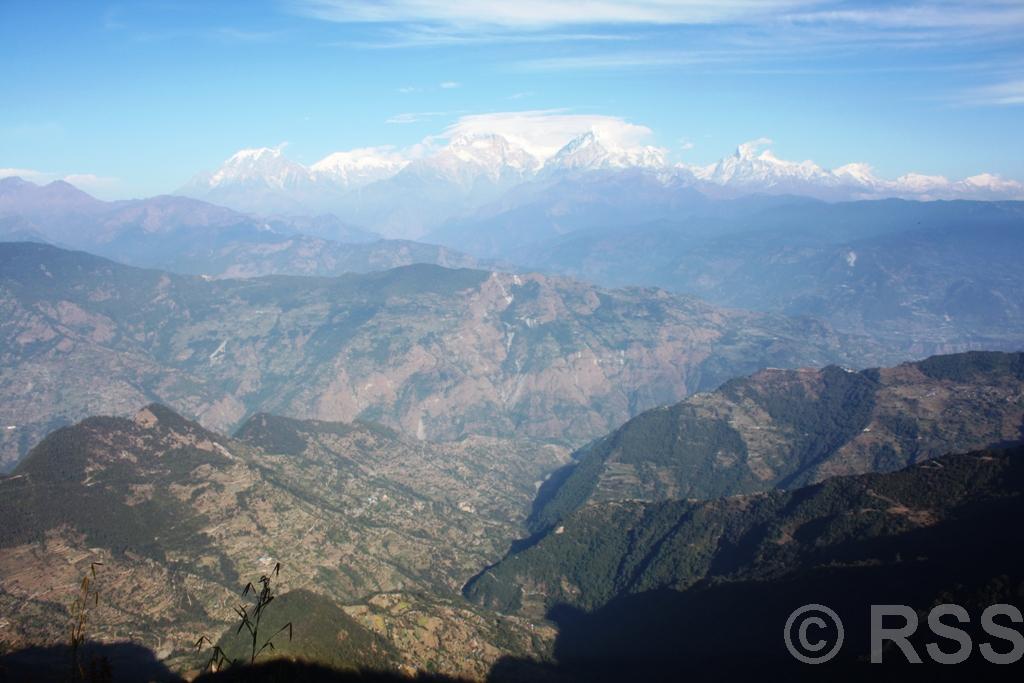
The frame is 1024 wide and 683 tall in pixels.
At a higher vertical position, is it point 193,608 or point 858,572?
point 858,572

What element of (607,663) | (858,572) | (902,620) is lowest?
(607,663)

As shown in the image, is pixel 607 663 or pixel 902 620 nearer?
pixel 902 620

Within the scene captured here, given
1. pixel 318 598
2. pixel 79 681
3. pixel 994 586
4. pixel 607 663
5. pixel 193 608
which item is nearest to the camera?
pixel 79 681

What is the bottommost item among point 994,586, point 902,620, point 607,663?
point 607,663

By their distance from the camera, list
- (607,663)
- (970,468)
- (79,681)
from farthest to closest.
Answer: (970,468), (607,663), (79,681)

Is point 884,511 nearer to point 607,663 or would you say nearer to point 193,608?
point 607,663

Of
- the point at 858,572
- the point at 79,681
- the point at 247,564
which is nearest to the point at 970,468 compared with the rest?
the point at 858,572

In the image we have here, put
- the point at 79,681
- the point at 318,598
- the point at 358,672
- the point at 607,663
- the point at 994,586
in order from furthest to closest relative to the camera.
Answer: the point at 607,663, the point at 318,598, the point at 358,672, the point at 994,586, the point at 79,681

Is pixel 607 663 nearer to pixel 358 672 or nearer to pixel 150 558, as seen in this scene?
pixel 358 672

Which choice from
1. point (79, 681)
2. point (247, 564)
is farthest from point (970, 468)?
point (79, 681)
